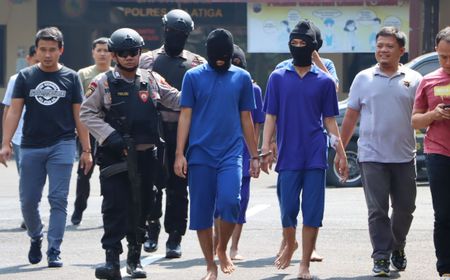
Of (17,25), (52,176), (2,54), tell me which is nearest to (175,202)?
(52,176)

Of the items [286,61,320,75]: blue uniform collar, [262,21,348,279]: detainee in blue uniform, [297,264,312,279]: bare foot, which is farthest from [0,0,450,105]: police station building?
[297,264,312,279]: bare foot

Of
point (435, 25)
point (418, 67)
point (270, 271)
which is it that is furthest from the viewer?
point (435, 25)

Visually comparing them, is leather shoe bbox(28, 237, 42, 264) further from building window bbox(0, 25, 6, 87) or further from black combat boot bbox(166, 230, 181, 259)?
building window bbox(0, 25, 6, 87)

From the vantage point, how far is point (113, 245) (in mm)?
9945

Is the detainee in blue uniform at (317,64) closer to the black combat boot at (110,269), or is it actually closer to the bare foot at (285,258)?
the bare foot at (285,258)

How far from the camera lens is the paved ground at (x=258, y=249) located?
10539 millimetres

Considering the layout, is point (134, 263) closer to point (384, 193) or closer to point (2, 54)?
point (384, 193)

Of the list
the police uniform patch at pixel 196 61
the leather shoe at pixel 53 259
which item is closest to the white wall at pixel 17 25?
the police uniform patch at pixel 196 61

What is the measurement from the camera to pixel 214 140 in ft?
32.1

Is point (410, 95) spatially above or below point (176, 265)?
above

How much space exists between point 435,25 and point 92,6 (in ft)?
26.0

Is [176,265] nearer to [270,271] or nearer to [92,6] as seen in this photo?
[270,271]

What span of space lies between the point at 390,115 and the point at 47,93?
9.66ft

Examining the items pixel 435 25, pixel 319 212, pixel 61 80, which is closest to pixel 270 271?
pixel 319 212
